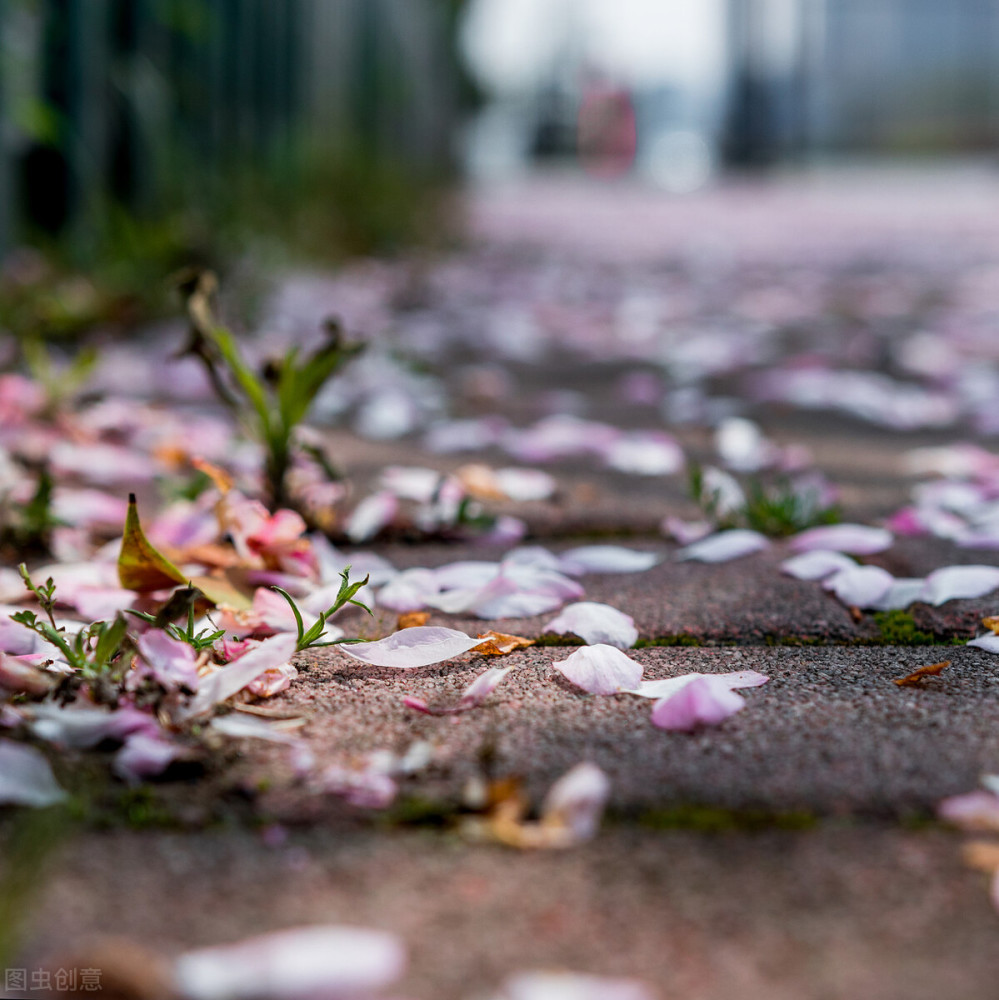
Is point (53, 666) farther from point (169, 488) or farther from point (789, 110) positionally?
point (789, 110)

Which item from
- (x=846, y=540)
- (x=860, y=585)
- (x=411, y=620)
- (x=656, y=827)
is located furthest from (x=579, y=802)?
(x=846, y=540)

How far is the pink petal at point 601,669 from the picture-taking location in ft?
2.95

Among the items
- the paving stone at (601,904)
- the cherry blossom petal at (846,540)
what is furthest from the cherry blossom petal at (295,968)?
the cherry blossom petal at (846,540)

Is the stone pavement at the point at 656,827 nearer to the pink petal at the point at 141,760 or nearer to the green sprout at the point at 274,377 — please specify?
the pink petal at the point at 141,760

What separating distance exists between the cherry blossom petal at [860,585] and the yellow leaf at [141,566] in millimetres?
626

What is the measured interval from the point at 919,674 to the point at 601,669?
25 cm

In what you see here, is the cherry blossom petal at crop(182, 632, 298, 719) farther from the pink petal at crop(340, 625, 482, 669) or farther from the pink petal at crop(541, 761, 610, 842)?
the pink petal at crop(541, 761, 610, 842)

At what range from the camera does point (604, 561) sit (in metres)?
1.27

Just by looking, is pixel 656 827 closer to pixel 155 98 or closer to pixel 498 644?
pixel 498 644

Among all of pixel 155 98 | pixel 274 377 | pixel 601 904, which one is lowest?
pixel 601 904

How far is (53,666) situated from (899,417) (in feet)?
5.26

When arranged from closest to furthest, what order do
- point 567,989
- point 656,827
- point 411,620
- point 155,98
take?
1. point 567,989
2. point 656,827
3. point 411,620
4. point 155,98

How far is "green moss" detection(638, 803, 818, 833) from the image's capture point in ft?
2.25

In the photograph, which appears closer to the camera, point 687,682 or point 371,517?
point 687,682
